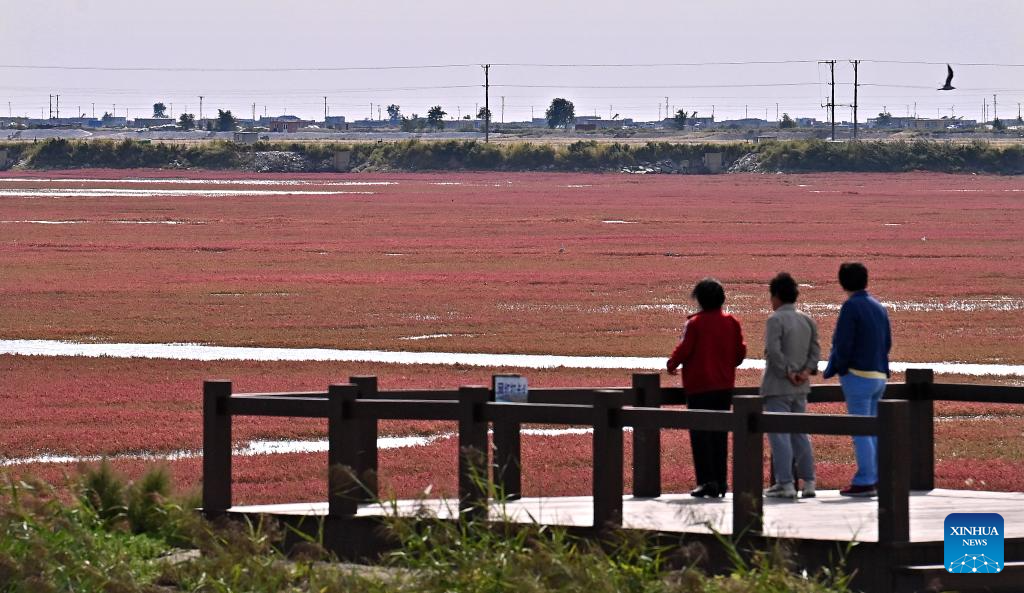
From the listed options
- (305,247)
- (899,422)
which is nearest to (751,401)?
(899,422)

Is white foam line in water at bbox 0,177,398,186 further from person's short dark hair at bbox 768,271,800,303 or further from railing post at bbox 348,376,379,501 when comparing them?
person's short dark hair at bbox 768,271,800,303

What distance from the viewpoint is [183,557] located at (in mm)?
12445

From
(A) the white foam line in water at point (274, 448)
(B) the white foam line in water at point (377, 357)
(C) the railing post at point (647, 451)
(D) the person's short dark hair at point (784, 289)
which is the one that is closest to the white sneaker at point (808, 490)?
(C) the railing post at point (647, 451)

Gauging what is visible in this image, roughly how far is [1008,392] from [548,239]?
50296 mm

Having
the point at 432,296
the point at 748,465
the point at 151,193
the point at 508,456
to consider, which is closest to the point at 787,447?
the point at 748,465

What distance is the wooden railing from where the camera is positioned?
1064 centimetres

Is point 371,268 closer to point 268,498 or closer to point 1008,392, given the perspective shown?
point 268,498

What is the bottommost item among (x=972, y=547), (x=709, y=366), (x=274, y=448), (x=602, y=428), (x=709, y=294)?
(x=274, y=448)

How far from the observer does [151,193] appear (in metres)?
114

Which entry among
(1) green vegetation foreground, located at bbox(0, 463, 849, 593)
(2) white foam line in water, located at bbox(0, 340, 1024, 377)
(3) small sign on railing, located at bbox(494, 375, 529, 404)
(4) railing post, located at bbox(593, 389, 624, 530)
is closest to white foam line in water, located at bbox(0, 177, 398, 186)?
(2) white foam line in water, located at bbox(0, 340, 1024, 377)

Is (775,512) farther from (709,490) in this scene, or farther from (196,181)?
(196,181)

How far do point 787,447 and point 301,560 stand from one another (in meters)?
3.60

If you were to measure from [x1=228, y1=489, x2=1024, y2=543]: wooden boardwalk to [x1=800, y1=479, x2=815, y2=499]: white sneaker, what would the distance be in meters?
0.07

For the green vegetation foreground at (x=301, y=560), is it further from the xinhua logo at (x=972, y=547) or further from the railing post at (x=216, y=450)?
the xinhua logo at (x=972, y=547)
